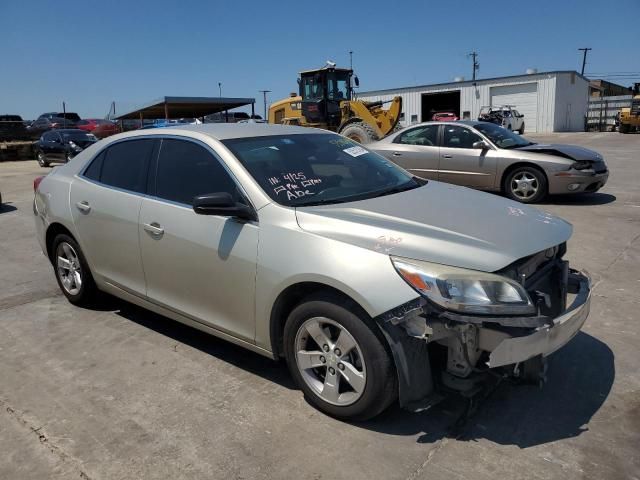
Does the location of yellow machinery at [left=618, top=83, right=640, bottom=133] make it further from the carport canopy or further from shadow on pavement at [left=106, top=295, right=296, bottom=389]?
shadow on pavement at [left=106, top=295, right=296, bottom=389]

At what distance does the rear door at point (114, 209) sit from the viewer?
3930 mm

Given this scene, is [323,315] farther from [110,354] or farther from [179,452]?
[110,354]

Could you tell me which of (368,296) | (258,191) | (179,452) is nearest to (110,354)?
(179,452)

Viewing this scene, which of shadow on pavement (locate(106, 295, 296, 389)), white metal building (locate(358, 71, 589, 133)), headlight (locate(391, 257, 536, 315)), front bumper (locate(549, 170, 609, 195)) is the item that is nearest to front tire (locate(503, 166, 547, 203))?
front bumper (locate(549, 170, 609, 195))

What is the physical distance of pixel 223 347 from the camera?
398cm

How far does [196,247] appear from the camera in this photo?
341 centimetres

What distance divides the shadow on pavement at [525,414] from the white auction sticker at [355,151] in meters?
1.93

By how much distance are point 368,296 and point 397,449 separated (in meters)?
0.80

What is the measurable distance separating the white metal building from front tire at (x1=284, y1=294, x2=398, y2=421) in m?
43.7

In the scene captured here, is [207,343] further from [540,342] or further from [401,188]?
[540,342]

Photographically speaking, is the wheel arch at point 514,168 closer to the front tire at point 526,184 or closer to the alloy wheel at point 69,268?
the front tire at point 526,184

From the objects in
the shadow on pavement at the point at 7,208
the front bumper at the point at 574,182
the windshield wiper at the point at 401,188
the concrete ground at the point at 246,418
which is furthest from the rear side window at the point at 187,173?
the shadow on pavement at the point at 7,208

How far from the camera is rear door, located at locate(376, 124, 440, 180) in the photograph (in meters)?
9.99

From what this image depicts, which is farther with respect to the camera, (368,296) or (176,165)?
(176,165)
